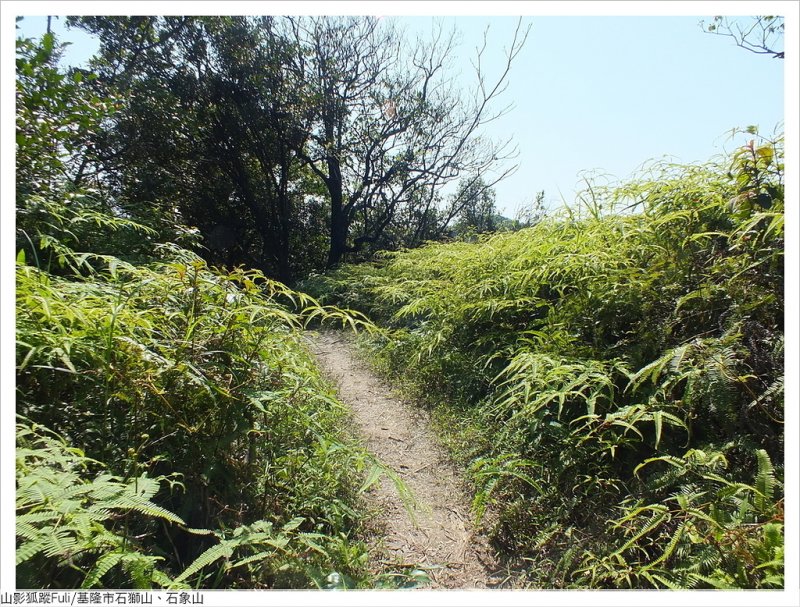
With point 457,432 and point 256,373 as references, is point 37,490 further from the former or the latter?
point 457,432

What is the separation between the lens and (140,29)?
7473 millimetres

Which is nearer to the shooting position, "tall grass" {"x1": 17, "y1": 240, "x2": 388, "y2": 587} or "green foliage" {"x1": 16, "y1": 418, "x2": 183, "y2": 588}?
"green foliage" {"x1": 16, "y1": 418, "x2": 183, "y2": 588}

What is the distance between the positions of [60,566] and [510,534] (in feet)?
5.53

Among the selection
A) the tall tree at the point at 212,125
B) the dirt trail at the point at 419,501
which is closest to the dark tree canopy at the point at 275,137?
the tall tree at the point at 212,125

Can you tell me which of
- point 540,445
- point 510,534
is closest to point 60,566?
point 510,534

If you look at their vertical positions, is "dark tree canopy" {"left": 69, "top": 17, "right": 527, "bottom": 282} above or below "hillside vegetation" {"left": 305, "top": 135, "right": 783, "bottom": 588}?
above

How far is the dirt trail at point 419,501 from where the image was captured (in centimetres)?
194

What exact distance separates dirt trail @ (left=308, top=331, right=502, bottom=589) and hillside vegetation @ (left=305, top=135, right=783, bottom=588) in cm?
14

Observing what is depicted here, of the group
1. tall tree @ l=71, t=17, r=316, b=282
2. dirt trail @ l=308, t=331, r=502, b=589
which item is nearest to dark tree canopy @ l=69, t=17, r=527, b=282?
tall tree @ l=71, t=17, r=316, b=282

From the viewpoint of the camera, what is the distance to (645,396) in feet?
7.19

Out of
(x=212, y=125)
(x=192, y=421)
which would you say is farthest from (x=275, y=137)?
(x=192, y=421)

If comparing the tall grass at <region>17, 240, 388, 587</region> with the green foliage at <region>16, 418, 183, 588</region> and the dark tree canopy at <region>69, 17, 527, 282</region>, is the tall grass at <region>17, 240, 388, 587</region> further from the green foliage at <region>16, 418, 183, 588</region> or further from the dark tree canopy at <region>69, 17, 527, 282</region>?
the dark tree canopy at <region>69, 17, 527, 282</region>

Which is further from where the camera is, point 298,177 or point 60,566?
point 298,177

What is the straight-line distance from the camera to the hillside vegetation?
1.64 m
